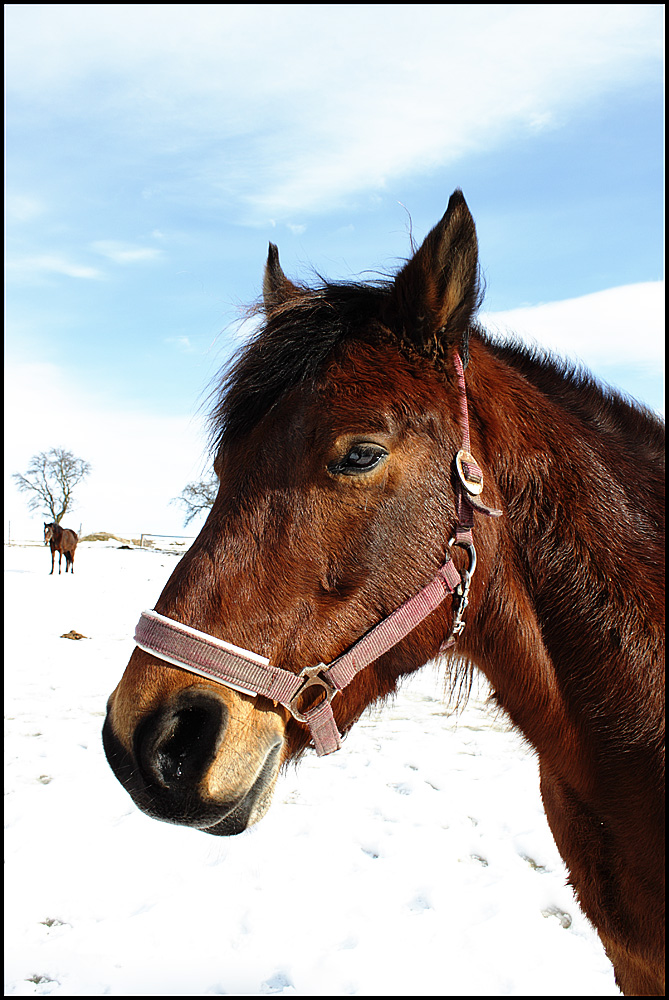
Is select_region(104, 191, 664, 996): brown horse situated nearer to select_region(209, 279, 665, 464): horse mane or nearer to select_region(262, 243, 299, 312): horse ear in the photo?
select_region(209, 279, 665, 464): horse mane

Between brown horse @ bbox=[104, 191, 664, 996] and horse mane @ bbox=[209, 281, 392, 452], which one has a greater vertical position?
horse mane @ bbox=[209, 281, 392, 452]

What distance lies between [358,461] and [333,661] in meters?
0.51

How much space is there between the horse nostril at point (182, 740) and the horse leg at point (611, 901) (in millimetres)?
1121

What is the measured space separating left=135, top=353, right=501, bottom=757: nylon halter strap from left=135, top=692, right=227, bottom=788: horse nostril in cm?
7

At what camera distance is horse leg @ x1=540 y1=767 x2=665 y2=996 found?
1.59 meters

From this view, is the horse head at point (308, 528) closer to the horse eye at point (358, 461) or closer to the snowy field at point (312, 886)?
the horse eye at point (358, 461)

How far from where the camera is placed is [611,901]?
5.42 ft

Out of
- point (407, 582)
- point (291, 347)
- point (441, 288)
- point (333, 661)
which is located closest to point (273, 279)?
point (291, 347)

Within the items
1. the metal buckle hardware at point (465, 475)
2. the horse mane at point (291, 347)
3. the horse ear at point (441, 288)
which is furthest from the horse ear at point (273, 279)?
the metal buckle hardware at point (465, 475)

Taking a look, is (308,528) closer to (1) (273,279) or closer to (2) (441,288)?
(2) (441,288)

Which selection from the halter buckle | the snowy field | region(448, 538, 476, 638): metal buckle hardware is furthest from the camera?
the snowy field

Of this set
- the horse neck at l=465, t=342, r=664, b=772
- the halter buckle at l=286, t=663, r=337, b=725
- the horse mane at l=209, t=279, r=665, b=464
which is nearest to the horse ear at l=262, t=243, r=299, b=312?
the horse mane at l=209, t=279, r=665, b=464

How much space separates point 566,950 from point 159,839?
2.51 m

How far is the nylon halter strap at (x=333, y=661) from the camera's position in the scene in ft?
4.47
